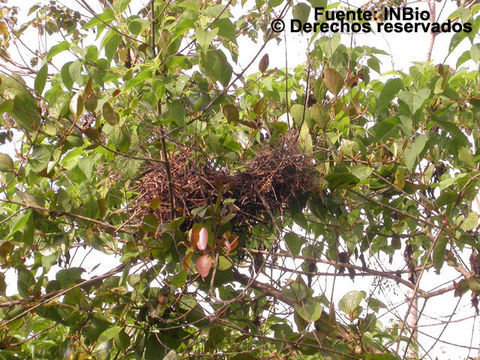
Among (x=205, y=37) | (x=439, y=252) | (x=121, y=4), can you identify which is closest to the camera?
(x=205, y=37)

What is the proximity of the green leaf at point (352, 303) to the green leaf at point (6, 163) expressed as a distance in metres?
0.94

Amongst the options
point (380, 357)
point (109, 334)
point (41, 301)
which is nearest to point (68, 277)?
point (41, 301)

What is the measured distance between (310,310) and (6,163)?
873mm

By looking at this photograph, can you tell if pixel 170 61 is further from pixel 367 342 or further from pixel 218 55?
pixel 367 342

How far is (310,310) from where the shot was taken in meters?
1.38

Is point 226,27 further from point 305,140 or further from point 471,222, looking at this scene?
point 471,222

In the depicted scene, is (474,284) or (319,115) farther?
(474,284)

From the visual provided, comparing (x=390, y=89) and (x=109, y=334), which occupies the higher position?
(x=390, y=89)

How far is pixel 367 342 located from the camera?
5.15 feet

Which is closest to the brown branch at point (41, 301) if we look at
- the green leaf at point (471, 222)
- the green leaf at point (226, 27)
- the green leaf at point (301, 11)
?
the green leaf at point (226, 27)

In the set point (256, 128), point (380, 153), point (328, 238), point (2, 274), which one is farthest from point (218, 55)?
point (2, 274)

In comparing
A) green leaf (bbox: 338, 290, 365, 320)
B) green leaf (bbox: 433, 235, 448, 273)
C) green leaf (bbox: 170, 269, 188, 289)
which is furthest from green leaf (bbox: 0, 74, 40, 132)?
green leaf (bbox: 433, 235, 448, 273)

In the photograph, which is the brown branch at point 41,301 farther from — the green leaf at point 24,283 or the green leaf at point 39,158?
the green leaf at point 39,158

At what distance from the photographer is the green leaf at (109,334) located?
1.45m
